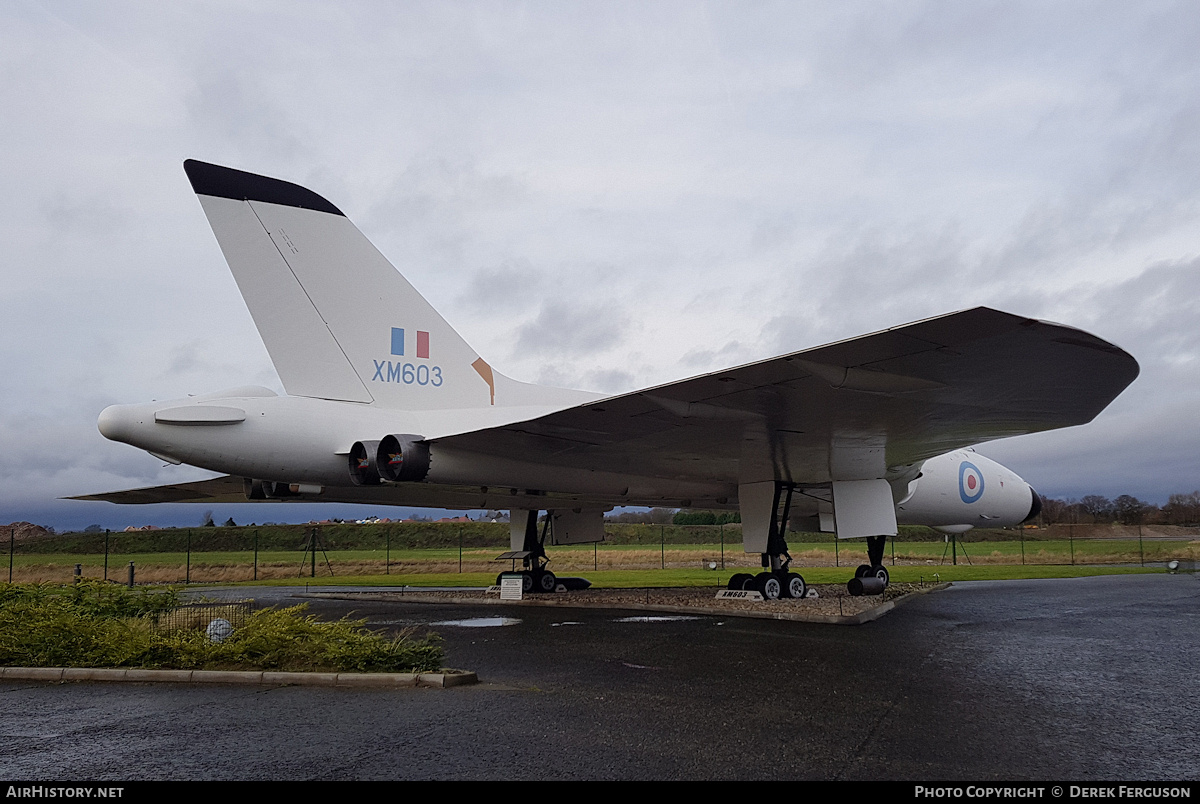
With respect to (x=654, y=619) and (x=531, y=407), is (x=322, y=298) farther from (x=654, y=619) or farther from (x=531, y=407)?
(x=654, y=619)

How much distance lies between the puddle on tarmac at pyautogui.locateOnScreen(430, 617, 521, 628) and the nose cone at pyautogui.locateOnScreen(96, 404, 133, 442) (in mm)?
4708

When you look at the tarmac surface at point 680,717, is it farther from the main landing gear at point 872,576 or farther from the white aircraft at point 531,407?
the main landing gear at point 872,576

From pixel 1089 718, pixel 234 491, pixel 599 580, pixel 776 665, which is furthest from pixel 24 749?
pixel 599 580

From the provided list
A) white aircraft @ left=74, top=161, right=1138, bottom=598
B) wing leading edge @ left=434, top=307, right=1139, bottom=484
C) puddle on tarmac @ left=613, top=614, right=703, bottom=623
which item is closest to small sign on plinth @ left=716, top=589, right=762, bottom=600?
white aircraft @ left=74, top=161, right=1138, bottom=598

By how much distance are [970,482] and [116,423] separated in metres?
16.8

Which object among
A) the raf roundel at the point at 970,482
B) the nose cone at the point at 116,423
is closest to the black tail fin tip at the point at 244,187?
the nose cone at the point at 116,423

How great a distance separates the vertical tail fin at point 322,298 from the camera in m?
9.91

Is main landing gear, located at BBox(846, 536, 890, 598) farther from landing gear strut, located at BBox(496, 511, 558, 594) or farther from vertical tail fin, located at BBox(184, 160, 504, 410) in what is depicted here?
vertical tail fin, located at BBox(184, 160, 504, 410)

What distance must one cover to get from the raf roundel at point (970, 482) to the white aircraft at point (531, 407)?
4542 mm

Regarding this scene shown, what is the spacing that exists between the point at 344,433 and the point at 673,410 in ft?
14.5

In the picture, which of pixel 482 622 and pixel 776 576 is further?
pixel 776 576

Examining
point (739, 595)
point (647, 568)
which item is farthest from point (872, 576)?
point (647, 568)

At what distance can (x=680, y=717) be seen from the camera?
16.8 ft
